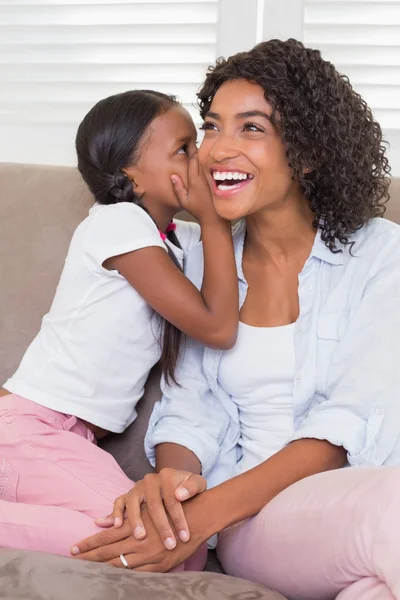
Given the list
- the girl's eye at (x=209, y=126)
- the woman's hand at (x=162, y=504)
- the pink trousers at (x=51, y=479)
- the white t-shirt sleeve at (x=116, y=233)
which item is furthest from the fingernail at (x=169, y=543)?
the girl's eye at (x=209, y=126)

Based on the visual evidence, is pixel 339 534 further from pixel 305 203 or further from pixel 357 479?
pixel 305 203

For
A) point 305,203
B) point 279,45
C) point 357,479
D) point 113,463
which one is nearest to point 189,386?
point 113,463

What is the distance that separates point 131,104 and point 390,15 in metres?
0.89

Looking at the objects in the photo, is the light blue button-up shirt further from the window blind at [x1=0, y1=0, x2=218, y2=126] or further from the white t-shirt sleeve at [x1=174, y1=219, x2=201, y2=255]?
the window blind at [x1=0, y1=0, x2=218, y2=126]

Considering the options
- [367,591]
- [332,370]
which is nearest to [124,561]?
[367,591]

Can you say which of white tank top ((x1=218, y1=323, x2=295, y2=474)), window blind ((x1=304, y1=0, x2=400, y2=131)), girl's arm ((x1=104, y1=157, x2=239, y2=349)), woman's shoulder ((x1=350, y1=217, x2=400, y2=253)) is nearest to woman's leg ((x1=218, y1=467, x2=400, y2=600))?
white tank top ((x1=218, y1=323, x2=295, y2=474))

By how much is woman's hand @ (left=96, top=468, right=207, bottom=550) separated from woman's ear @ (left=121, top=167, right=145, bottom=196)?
63cm

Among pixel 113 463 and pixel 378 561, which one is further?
pixel 113 463

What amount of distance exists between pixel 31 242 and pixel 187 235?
36 cm

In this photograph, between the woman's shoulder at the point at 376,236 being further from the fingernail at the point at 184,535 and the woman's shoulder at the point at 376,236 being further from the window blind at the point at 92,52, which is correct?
the window blind at the point at 92,52

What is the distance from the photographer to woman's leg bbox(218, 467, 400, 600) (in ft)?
3.39

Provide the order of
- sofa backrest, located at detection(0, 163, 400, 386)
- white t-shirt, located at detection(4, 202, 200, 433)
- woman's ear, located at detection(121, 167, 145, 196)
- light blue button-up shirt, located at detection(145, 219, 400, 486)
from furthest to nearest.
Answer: sofa backrest, located at detection(0, 163, 400, 386) → woman's ear, located at detection(121, 167, 145, 196) → white t-shirt, located at detection(4, 202, 200, 433) → light blue button-up shirt, located at detection(145, 219, 400, 486)

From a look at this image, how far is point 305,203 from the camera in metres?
1.64

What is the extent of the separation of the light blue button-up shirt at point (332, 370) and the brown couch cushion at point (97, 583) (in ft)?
1.11
